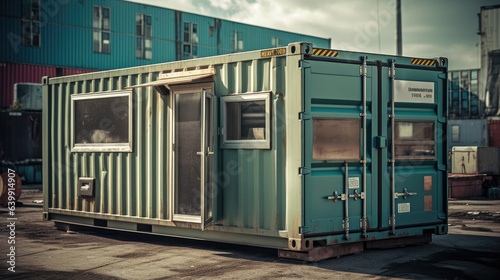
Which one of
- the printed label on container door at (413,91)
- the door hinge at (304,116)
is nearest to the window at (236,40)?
the printed label on container door at (413,91)

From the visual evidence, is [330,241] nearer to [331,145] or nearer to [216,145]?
[331,145]

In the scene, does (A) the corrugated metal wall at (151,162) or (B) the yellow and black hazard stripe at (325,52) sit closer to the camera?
(B) the yellow and black hazard stripe at (325,52)

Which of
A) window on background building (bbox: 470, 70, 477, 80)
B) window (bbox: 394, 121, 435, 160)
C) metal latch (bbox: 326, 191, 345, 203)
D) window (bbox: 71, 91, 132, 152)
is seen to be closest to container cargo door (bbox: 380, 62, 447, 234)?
window (bbox: 394, 121, 435, 160)

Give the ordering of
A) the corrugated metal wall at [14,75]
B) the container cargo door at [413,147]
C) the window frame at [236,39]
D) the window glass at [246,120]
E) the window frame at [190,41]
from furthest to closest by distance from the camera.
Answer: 1. the window frame at [236,39]
2. the window frame at [190,41]
3. the corrugated metal wall at [14,75]
4. the container cargo door at [413,147]
5. the window glass at [246,120]

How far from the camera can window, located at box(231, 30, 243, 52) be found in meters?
43.0

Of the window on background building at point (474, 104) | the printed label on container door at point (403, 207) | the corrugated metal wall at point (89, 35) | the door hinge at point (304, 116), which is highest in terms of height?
the corrugated metal wall at point (89, 35)

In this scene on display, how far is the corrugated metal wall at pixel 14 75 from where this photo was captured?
3216 centimetres

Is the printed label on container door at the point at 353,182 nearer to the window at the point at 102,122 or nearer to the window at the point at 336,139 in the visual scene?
the window at the point at 336,139

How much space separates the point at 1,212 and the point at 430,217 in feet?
37.0

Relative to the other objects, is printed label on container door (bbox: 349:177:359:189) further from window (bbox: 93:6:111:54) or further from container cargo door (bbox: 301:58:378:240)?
window (bbox: 93:6:111:54)

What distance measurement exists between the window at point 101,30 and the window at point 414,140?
3219cm

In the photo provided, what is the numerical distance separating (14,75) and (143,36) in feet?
32.3

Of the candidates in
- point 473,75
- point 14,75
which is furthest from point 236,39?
point 473,75

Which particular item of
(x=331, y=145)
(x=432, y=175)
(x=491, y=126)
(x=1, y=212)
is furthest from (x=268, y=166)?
(x=491, y=126)
